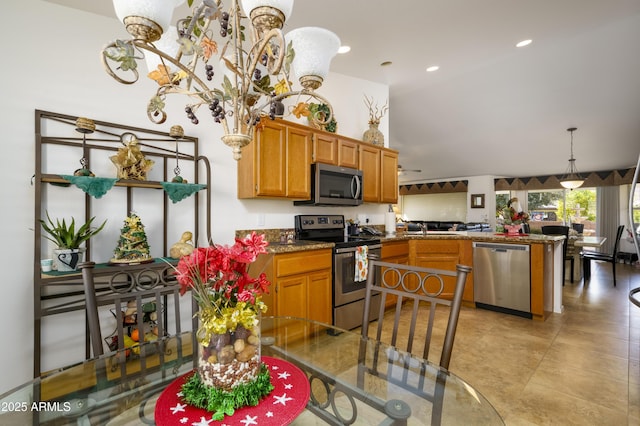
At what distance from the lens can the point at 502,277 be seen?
3473 millimetres

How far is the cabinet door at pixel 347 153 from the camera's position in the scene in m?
3.38

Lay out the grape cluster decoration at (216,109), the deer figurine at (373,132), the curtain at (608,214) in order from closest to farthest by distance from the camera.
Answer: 1. the grape cluster decoration at (216,109)
2. the deer figurine at (373,132)
3. the curtain at (608,214)

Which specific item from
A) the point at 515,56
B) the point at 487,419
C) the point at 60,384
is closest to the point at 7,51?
Result: the point at 60,384

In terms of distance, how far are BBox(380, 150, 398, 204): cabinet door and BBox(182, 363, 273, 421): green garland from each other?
3308 millimetres

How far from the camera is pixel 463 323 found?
320 centimetres

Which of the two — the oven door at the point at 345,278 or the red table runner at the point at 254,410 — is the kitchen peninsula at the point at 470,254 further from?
the red table runner at the point at 254,410

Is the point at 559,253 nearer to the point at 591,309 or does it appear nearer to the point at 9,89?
the point at 591,309

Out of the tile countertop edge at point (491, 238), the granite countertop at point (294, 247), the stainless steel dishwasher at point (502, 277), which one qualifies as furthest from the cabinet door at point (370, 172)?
the stainless steel dishwasher at point (502, 277)

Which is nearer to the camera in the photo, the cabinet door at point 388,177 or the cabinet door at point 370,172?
the cabinet door at point 370,172

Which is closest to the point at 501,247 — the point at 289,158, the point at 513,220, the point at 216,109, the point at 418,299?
the point at 513,220

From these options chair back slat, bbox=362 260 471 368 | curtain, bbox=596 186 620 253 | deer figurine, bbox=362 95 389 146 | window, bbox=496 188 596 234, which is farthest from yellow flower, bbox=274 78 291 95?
curtain, bbox=596 186 620 253

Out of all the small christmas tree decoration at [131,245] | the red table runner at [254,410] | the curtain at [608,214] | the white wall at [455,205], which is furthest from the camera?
the white wall at [455,205]

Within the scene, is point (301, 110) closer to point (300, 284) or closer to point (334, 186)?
point (300, 284)

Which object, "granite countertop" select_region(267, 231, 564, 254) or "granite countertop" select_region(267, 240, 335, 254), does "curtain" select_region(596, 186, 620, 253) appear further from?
"granite countertop" select_region(267, 240, 335, 254)
